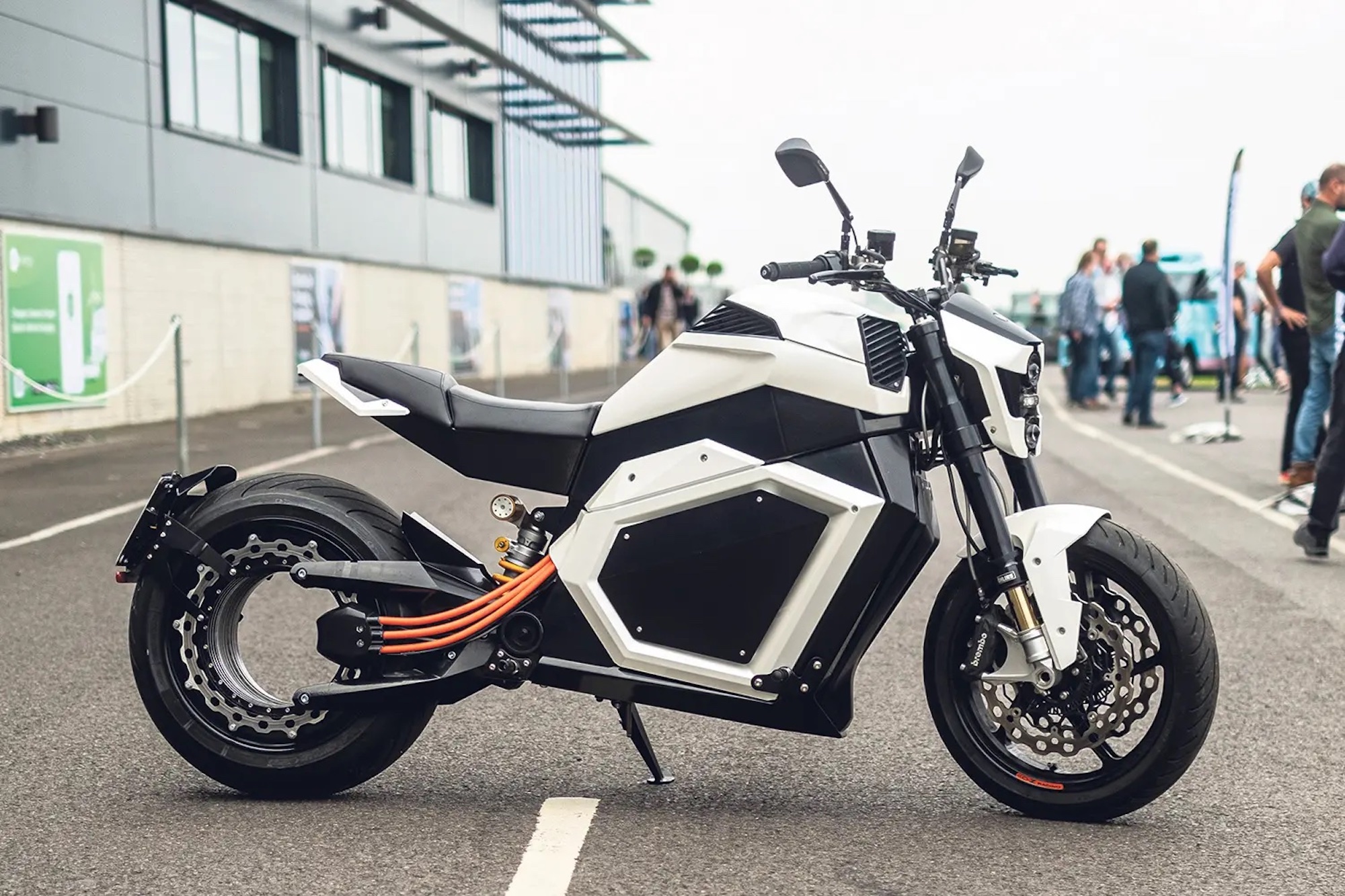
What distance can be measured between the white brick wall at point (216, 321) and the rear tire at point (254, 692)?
11.4 meters

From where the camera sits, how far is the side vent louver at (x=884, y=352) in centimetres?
380

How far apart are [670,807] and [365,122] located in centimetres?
2569

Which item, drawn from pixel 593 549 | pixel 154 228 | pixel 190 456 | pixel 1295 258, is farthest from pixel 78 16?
pixel 593 549

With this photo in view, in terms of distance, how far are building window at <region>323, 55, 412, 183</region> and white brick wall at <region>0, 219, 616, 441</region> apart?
1987 millimetres

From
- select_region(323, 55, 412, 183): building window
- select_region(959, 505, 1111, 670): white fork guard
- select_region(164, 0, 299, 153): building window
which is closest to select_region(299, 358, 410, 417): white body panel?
select_region(959, 505, 1111, 670): white fork guard

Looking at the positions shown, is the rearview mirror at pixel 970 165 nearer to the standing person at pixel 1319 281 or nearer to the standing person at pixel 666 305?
the standing person at pixel 1319 281

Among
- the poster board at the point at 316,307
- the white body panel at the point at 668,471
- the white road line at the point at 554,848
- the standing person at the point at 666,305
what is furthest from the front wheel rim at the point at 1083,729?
the standing person at the point at 666,305

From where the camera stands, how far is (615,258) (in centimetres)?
5831

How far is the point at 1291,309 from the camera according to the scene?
1151 cm

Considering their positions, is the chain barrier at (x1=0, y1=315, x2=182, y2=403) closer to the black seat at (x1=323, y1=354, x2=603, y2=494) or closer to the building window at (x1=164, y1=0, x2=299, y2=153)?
the building window at (x1=164, y1=0, x2=299, y2=153)

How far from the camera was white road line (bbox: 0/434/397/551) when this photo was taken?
8844 millimetres

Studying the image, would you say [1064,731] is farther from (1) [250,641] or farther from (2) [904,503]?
(1) [250,641]

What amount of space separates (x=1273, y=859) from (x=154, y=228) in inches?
673

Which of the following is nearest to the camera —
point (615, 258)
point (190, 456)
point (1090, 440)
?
point (190, 456)
